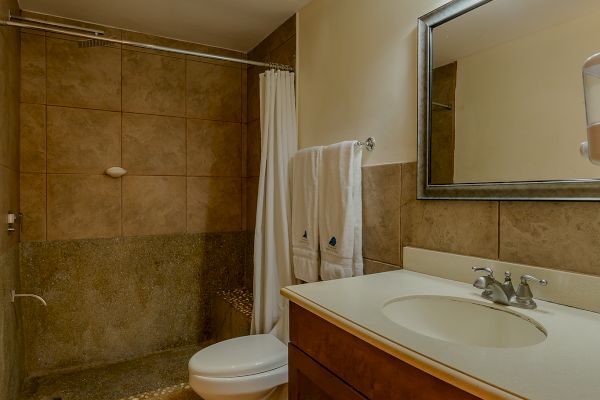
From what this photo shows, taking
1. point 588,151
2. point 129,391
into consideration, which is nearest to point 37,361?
point 129,391

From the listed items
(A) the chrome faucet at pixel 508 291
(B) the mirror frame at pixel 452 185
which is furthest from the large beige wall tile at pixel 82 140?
(A) the chrome faucet at pixel 508 291

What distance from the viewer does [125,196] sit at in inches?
95.1

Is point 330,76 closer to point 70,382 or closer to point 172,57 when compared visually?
point 172,57

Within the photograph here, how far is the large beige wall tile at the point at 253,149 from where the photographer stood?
8.69 feet

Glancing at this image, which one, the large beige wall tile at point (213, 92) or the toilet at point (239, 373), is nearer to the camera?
the toilet at point (239, 373)

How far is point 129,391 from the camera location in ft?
6.75

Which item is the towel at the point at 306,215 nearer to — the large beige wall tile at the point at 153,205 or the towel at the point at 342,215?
the towel at the point at 342,215

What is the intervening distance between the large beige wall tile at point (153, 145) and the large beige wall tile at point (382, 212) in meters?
1.53

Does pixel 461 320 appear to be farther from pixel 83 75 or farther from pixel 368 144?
pixel 83 75

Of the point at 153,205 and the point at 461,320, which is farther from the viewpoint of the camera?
the point at 153,205

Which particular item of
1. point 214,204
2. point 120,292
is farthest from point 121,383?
point 214,204

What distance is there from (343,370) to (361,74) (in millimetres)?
1294

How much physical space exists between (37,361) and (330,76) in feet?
8.00

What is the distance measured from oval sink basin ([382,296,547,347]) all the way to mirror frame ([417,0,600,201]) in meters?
0.35
